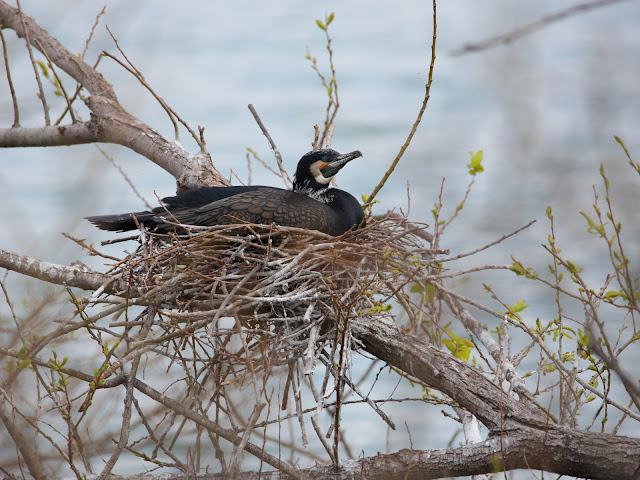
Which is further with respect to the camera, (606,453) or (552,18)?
(606,453)

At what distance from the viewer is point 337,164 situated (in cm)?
440

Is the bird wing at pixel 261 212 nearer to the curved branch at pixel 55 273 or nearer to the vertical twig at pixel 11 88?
the curved branch at pixel 55 273

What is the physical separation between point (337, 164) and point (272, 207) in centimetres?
77

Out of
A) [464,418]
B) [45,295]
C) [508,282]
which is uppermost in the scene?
[45,295]

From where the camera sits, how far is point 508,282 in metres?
1.06

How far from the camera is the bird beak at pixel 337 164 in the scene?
439 cm

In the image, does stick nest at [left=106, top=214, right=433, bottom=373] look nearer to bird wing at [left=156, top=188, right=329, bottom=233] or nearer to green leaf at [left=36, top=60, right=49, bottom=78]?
bird wing at [left=156, top=188, right=329, bottom=233]

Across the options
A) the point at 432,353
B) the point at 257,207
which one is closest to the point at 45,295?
the point at 257,207

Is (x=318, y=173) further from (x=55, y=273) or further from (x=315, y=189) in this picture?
(x=55, y=273)

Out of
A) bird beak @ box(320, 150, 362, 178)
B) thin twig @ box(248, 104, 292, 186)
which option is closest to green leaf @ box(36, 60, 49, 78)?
thin twig @ box(248, 104, 292, 186)

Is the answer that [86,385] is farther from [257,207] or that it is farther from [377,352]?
[377,352]

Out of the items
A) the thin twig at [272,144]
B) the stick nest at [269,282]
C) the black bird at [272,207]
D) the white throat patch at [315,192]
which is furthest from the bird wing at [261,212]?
the thin twig at [272,144]

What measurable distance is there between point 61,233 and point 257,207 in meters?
1.80

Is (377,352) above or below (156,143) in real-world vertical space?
below
